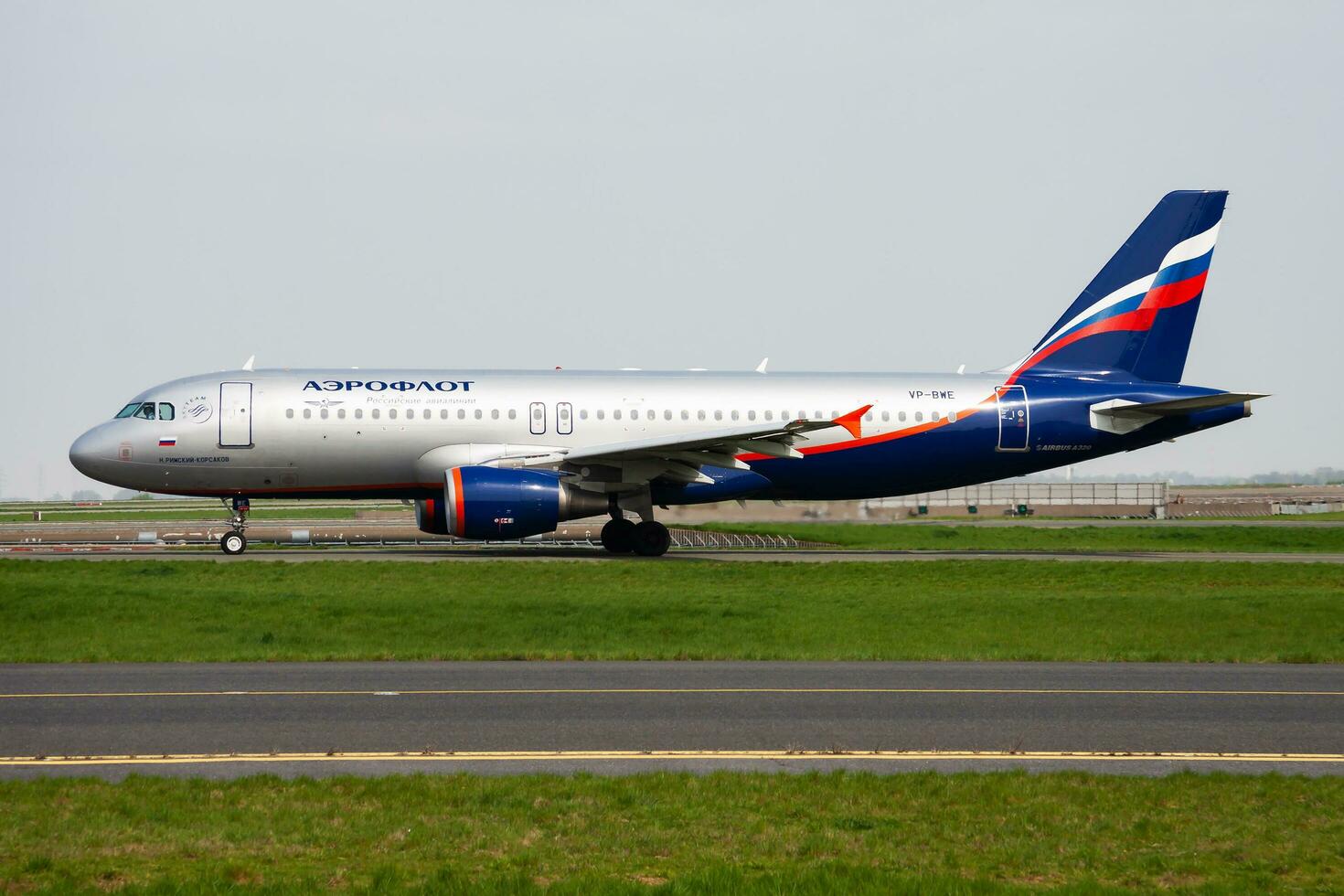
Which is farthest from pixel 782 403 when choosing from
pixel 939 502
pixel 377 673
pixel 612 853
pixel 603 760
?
pixel 939 502

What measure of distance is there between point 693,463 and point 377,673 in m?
16.4

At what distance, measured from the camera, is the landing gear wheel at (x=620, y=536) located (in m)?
32.6

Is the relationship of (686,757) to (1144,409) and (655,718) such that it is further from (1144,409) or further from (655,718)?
(1144,409)

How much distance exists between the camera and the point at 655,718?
40.6ft

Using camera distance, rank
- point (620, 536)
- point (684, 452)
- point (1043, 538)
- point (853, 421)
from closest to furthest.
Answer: point (853, 421), point (684, 452), point (620, 536), point (1043, 538)

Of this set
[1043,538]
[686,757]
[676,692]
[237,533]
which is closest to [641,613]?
[676,692]

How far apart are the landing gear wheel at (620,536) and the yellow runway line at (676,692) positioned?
18.3 m

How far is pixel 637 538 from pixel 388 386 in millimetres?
6691

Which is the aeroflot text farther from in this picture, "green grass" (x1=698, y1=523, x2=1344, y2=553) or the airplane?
"green grass" (x1=698, y1=523, x2=1344, y2=553)

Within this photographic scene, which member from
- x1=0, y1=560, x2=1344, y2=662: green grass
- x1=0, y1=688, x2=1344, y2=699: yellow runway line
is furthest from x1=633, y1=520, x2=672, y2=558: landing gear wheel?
x1=0, y1=688, x2=1344, y2=699: yellow runway line

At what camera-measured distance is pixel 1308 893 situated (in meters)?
7.17

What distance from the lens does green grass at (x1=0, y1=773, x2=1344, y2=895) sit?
732cm

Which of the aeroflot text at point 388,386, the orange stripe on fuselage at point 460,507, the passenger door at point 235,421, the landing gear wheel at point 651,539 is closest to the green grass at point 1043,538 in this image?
the landing gear wheel at point 651,539

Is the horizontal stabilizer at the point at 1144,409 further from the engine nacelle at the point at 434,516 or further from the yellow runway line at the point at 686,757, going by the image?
the yellow runway line at the point at 686,757
